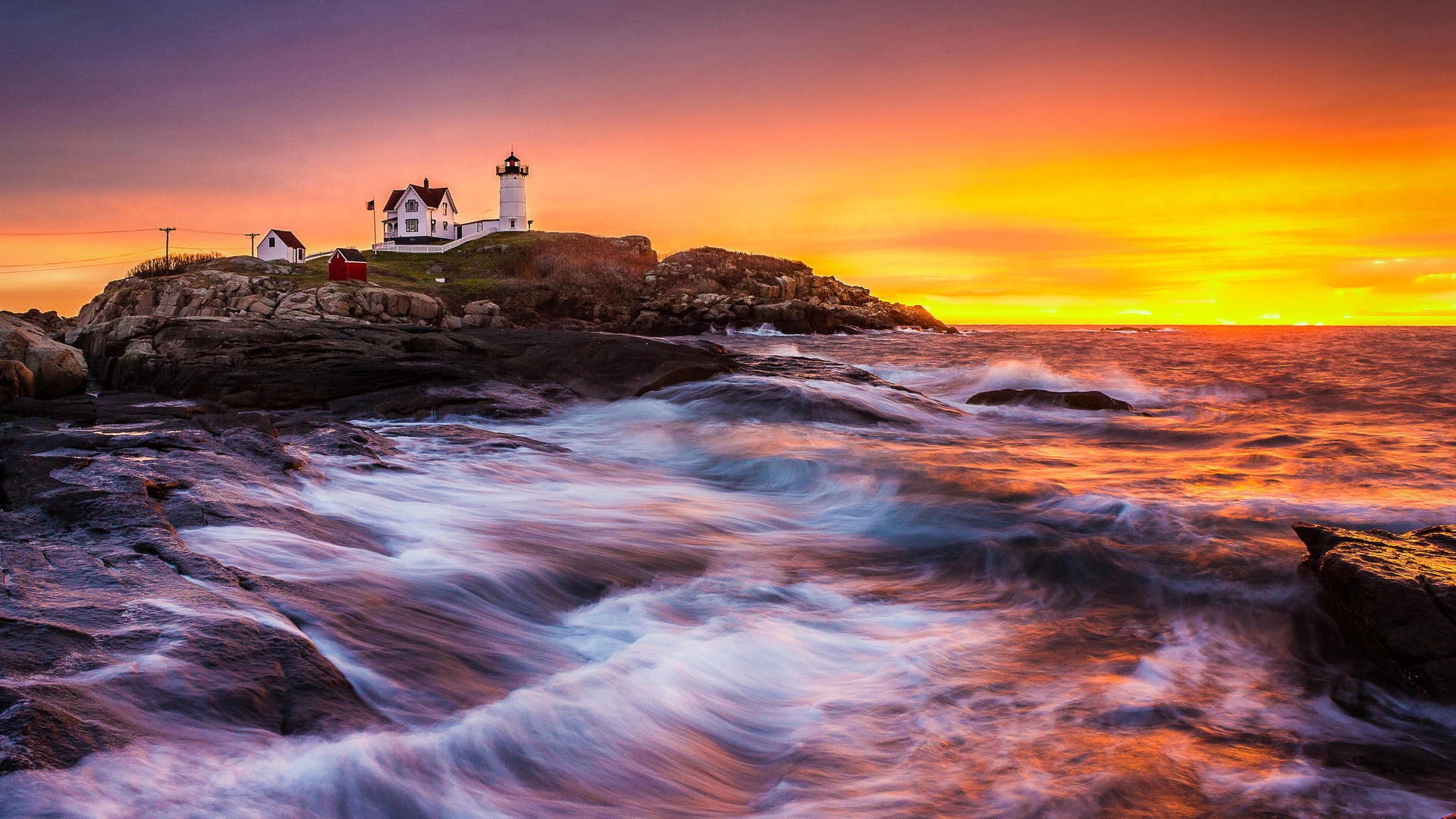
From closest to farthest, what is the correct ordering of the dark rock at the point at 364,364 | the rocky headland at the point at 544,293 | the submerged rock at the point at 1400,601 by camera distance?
the submerged rock at the point at 1400,601, the dark rock at the point at 364,364, the rocky headland at the point at 544,293

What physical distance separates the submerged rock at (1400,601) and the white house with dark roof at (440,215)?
7497 centimetres

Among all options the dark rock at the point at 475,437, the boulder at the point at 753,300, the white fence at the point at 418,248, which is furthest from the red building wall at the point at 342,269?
the dark rock at the point at 475,437

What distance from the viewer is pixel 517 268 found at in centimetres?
6625

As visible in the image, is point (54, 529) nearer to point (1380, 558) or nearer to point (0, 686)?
point (0, 686)

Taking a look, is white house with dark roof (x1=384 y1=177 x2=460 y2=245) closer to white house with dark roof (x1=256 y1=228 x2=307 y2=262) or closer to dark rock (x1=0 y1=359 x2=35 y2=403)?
white house with dark roof (x1=256 y1=228 x2=307 y2=262)

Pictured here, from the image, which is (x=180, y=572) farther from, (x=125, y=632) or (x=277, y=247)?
(x=277, y=247)

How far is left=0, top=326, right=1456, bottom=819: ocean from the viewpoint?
11.0ft

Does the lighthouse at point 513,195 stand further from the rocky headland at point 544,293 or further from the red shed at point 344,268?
the red shed at point 344,268

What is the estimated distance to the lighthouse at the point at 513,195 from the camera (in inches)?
3093

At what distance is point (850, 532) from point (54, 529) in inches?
229

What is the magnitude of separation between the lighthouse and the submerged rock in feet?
259

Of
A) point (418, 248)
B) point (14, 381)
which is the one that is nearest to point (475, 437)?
point (14, 381)

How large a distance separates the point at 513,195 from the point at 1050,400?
7123 centimetres

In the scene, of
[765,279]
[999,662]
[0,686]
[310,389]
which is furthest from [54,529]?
[765,279]
